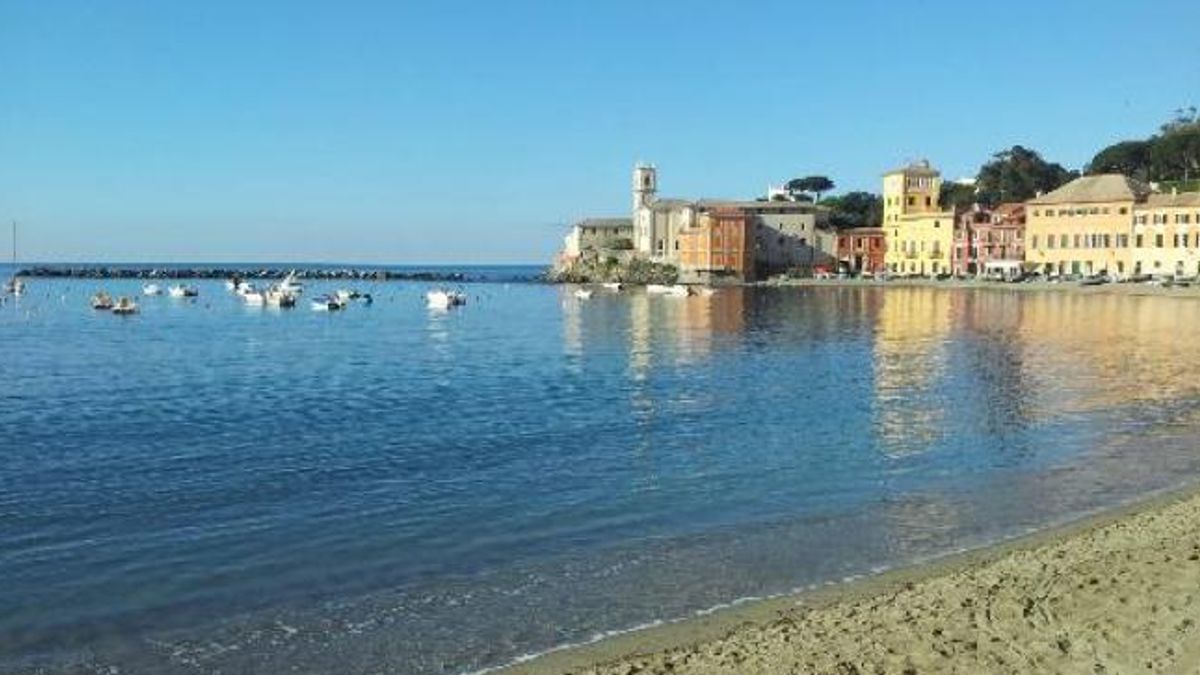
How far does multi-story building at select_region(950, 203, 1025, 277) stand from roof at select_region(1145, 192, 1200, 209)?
2027 centimetres

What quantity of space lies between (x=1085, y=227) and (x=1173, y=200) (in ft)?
39.4

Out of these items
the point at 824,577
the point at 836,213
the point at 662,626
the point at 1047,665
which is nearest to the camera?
the point at 1047,665

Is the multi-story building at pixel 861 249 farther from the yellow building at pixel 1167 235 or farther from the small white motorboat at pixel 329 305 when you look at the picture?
the small white motorboat at pixel 329 305

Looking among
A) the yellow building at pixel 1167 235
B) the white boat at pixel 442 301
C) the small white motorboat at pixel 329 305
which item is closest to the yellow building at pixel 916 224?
the yellow building at pixel 1167 235

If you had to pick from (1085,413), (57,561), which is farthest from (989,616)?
(1085,413)

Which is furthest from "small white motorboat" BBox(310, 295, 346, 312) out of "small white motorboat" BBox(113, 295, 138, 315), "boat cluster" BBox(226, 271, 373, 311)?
"small white motorboat" BBox(113, 295, 138, 315)

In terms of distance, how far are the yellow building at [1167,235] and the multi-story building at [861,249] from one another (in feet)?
156

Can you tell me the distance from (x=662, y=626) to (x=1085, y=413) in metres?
23.4

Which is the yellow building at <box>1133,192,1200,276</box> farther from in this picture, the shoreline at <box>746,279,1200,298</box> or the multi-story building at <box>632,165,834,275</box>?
the multi-story building at <box>632,165,834,275</box>

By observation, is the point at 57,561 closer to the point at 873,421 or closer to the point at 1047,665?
the point at 1047,665

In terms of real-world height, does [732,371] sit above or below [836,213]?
below

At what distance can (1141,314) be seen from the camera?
8456cm

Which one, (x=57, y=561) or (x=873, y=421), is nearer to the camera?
(x=57, y=561)

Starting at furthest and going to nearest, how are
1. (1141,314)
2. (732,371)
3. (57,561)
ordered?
(1141,314) < (732,371) < (57,561)
